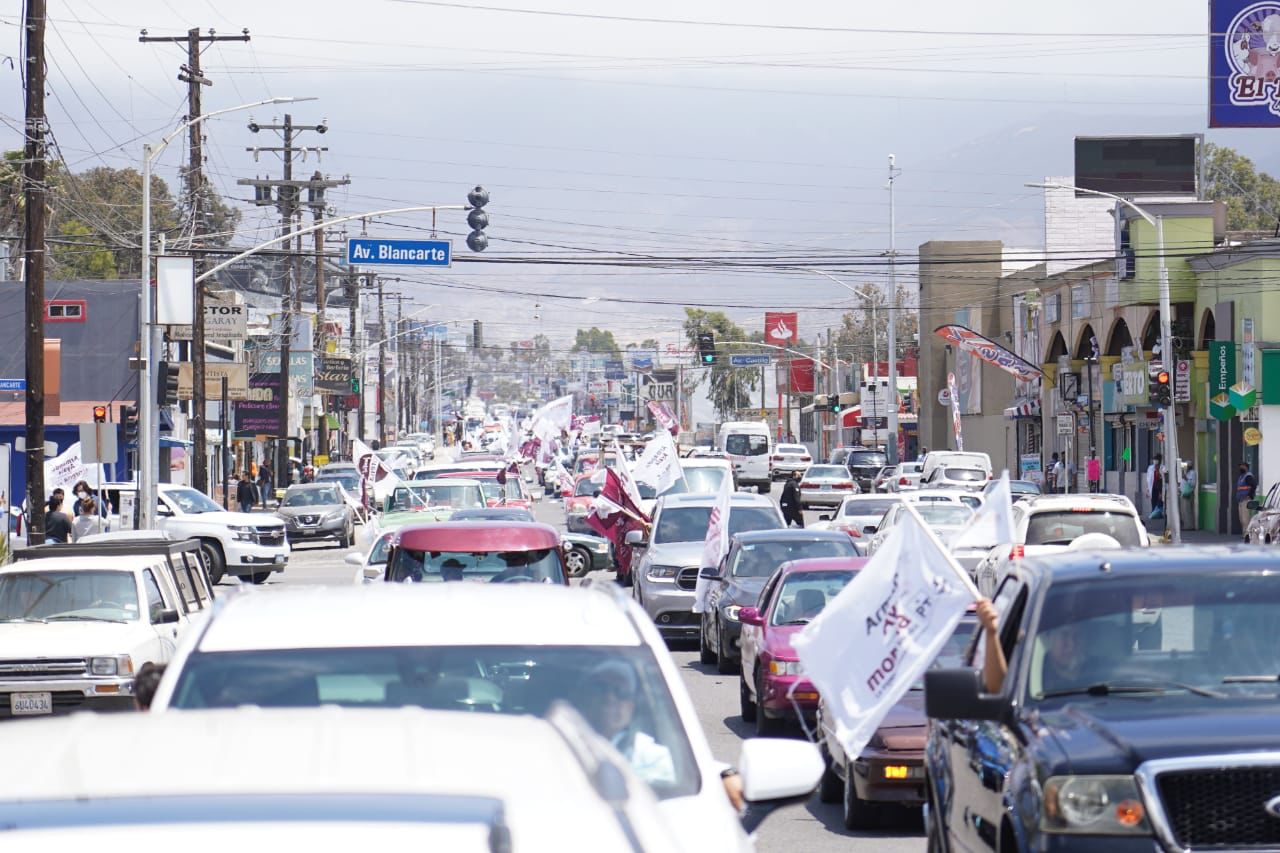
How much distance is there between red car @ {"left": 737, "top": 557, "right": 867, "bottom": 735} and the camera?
49.3 feet

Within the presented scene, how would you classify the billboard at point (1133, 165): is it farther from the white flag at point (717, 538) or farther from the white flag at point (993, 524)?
the white flag at point (993, 524)

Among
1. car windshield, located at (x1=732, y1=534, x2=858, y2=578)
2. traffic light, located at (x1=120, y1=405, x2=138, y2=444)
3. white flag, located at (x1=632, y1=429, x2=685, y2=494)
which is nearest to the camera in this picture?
car windshield, located at (x1=732, y1=534, x2=858, y2=578)

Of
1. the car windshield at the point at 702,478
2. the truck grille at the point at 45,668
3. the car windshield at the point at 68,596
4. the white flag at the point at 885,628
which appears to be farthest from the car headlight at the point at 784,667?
the car windshield at the point at 702,478

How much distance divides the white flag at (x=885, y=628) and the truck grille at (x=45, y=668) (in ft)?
30.0

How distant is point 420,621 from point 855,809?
6.33 meters

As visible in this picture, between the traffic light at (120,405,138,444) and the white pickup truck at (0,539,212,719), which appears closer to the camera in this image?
the white pickup truck at (0,539,212,719)

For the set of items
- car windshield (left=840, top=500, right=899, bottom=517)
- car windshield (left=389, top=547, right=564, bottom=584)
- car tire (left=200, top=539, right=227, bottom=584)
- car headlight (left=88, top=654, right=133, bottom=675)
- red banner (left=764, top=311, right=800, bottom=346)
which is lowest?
car tire (left=200, top=539, right=227, bottom=584)

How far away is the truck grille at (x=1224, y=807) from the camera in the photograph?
21.3ft

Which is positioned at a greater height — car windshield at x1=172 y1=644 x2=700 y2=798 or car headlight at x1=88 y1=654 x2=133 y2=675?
car windshield at x1=172 y1=644 x2=700 y2=798

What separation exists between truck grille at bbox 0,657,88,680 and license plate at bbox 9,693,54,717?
0.15 metres

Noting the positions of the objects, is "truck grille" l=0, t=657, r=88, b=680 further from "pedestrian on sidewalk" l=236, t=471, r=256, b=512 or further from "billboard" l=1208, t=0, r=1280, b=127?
"billboard" l=1208, t=0, r=1280, b=127

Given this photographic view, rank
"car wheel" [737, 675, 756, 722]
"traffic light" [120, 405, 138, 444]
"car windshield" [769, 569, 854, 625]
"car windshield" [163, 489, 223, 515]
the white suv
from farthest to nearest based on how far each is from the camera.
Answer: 1. "traffic light" [120, 405, 138, 444]
2. "car windshield" [163, 489, 223, 515]
3. "car wheel" [737, 675, 756, 722]
4. "car windshield" [769, 569, 854, 625]
5. the white suv

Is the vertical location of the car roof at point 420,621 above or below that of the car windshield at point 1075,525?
above

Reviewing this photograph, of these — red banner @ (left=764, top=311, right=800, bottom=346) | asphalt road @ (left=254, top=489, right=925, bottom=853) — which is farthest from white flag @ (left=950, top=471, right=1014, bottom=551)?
red banner @ (left=764, top=311, right=800, bottom=346)
